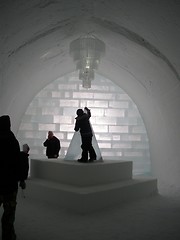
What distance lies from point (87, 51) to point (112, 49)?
808 millimetres

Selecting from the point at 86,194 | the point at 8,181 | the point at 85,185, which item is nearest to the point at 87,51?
the point at 85,185

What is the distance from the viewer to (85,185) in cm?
495

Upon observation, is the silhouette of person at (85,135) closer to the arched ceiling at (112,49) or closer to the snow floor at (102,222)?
the snow floor at (102,222)

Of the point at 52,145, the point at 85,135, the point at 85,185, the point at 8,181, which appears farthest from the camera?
the point at 52,145

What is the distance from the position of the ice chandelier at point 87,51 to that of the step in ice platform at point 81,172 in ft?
7.00

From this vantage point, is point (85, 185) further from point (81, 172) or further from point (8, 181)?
point (8, 181)

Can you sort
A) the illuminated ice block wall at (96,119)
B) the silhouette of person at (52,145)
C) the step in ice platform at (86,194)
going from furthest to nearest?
the illuminated ice block wall at (96,119) → the silhouette of person at (52,145) → the step in ice platform at (86,194)

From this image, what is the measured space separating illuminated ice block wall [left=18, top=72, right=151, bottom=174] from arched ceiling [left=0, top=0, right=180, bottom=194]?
1.02 meters

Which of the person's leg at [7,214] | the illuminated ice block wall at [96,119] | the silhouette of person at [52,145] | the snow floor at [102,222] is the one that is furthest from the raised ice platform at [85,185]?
the illuminated ice block wall at [96,119]

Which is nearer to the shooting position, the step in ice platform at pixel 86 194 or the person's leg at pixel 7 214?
the person's leg at pixel 7 214

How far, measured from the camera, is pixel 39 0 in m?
3.83

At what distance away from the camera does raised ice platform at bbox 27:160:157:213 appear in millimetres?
4461

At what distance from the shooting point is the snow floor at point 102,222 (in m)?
3.26

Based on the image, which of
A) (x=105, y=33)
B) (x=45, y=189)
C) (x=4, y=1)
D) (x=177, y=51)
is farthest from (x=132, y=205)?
(x=4, y=1)
